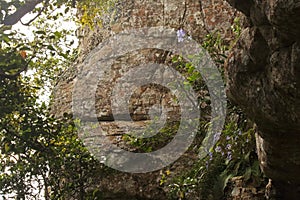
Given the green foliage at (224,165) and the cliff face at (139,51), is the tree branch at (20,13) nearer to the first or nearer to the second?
the green foliage at (224,165)

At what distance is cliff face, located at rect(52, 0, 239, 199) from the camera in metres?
6.92

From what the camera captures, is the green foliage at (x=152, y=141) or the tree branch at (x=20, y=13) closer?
the tree branch at (x=20, y=13)

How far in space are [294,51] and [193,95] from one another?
3930 millimetres

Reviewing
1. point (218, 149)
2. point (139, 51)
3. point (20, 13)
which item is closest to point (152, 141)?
point (218, 149)

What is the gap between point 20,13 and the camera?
15.6ft

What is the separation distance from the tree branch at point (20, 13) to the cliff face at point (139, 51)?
94.0 inches

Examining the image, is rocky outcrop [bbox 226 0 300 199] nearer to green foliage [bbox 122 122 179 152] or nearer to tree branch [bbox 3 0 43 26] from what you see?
tree branch [bbox 3 0 43 26]

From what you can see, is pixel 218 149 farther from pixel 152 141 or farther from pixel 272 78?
pixel 272 78

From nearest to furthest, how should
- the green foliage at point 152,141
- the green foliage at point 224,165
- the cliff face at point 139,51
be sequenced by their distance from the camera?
the green foliage at point 224,165 < the green foliage at point 152,141 < the cliff face at point 139,51

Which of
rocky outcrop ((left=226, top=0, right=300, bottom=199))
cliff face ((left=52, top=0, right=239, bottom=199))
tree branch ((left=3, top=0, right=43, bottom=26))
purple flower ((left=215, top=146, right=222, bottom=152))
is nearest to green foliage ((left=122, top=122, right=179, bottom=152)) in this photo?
cliff face ((left=52, top=0, right=239, bottom=199))

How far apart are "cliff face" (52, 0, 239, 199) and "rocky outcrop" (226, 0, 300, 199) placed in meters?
3.22

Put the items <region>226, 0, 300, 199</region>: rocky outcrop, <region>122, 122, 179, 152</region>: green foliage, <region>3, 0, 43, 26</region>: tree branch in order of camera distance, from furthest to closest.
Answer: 1. <region>122, 122, 179, 152</region>: green foliage
2. <region>3, 0, 43, 26</region>: tree branch
3. <region>226, 0, 300, 199</region>: rocky outcrop

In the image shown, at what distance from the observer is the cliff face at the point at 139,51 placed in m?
6.92

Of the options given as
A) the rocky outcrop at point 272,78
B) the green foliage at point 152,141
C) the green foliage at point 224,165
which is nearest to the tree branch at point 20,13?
the green foliage at point 224,165
